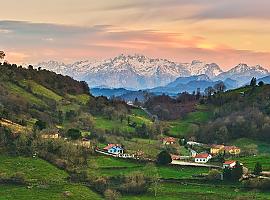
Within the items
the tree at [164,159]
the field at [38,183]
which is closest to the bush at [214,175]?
the tree at [164,159]

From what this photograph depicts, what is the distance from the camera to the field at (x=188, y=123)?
473 ft

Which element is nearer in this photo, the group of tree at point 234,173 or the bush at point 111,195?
the bush at point 111,195

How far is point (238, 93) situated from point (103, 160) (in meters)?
83.6

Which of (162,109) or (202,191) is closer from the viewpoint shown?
(202,191)

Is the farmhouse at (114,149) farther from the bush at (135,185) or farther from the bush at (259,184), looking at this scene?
the bush at (259,184)

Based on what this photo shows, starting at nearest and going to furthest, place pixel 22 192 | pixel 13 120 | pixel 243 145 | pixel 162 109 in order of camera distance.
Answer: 1. pixel 22 192
2. pixel 13 120
3. pixel 243 145
4. pixel 162 109

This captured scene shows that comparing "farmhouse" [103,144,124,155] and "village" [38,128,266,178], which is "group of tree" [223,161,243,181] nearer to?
"village" [38,128,266,178]

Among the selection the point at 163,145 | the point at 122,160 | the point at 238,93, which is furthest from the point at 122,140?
the point at 238,93

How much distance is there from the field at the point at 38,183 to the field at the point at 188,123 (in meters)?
60.3

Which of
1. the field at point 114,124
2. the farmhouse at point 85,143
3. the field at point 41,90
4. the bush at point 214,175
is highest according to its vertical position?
the field at point 41,90

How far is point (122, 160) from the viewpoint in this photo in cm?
9831

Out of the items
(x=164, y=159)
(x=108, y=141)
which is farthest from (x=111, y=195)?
(x=108, y=141)

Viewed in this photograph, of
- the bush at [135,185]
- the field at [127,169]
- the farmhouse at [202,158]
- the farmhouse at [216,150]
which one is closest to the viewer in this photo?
the bush at [135,185]

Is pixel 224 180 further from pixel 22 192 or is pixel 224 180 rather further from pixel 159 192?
pixel 22 192
